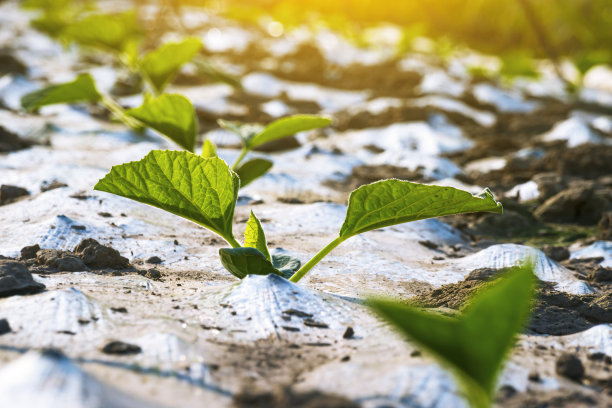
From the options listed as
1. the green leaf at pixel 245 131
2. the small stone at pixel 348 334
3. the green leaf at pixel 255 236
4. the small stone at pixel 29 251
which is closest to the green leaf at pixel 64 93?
the green leaf at pixel 245 131

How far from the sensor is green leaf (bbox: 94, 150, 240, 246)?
1053 mm

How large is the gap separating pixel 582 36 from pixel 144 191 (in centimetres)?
672

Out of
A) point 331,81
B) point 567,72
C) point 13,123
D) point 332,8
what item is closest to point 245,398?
point 13,123

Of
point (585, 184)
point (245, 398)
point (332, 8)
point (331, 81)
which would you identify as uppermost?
point (332, 8)

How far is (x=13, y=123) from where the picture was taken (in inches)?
98.4

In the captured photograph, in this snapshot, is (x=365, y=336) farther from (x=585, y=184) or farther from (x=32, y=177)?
(x=585, y=184)

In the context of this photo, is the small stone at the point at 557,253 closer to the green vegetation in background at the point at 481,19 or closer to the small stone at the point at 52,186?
the small stone at the point at 52,186

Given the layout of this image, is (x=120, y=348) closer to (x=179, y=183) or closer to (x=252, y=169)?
(x=179, y=183)

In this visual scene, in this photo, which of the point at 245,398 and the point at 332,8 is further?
the point at 332,8

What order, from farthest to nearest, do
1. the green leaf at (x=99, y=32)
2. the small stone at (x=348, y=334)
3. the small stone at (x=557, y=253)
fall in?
the green leaf at (x=99, y=32), the small stone at (x=557, y=253), the small stone at (x=348, y=334)

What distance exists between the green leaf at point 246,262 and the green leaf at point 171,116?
25.7 inches

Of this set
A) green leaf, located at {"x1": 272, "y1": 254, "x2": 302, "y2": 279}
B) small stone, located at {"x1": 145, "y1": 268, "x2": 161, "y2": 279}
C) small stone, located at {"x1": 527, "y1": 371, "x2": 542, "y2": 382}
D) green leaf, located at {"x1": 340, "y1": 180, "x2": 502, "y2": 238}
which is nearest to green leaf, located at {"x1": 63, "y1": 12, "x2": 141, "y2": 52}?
Result: small stone, located at {"x1": 145, "y1": 268, "x2": 161, "y2": 279}

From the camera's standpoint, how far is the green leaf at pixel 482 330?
585 millimetres

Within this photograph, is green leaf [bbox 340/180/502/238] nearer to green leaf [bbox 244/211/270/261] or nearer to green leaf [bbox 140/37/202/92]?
green leaf [bbox 244/211/270/261]
